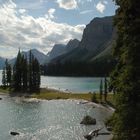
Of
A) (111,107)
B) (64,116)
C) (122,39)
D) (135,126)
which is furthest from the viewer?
(111,107)

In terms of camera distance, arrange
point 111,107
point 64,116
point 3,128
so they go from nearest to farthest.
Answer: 1. point 3,128
2. point 64,116
3. point 111,107

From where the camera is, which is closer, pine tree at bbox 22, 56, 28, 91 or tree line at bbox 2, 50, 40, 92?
pine tree at bbox 22, 56, 28, 91

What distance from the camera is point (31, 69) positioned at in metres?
168

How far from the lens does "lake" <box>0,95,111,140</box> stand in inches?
2608

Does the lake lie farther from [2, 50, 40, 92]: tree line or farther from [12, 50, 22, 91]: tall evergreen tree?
[12, 50, 22, 91]: tall evergreen tree

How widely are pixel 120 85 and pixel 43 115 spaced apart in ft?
242

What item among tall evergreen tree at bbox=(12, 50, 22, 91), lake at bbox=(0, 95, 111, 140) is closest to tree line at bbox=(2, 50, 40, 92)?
tall evergreen tree at bbox=(12, 50, 22, 91)

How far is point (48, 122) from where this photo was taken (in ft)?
276

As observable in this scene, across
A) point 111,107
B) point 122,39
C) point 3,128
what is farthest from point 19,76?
point 122,39

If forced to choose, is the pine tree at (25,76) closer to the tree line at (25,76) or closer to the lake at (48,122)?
the tree line at (25,76)

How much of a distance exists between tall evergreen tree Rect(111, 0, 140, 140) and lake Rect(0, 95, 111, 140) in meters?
35.2

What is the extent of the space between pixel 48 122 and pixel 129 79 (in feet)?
204

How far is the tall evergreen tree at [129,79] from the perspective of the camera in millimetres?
23078

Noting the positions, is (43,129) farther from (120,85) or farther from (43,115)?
(120,85)
